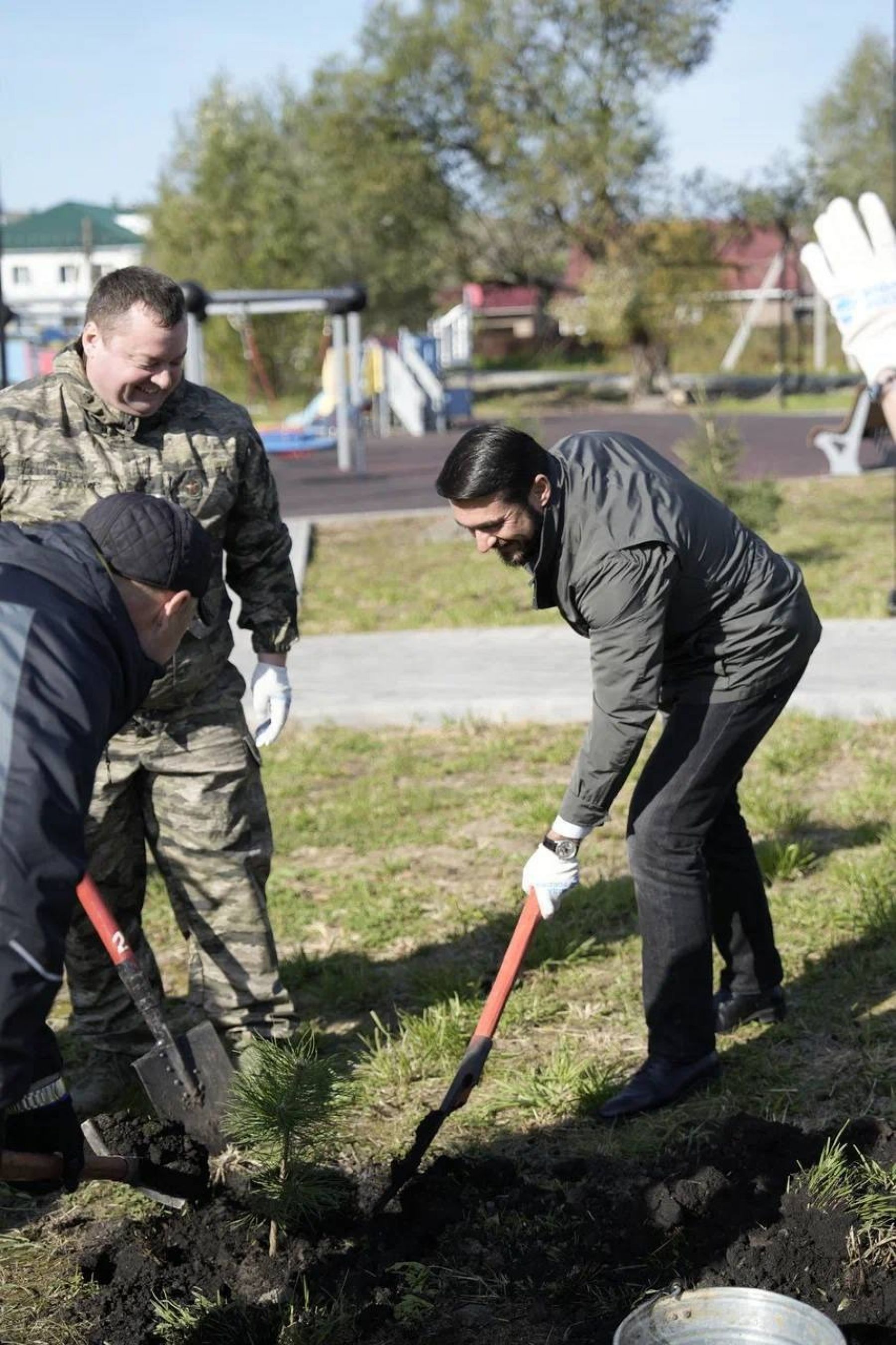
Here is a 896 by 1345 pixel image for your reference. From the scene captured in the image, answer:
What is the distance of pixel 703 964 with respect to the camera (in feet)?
12.5

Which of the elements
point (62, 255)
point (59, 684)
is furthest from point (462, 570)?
point (62, 255)

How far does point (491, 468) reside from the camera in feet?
10.6

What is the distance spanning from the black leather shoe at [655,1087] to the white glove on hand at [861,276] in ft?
11.3

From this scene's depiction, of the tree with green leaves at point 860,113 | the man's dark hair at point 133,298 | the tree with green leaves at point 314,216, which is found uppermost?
the tree with green leaves at point 860,113

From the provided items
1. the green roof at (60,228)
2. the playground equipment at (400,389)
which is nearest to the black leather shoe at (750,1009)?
the playground equipment at (400,389)

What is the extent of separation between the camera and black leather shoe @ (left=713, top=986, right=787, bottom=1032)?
4.28 meters

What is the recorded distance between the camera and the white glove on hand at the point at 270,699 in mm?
4230

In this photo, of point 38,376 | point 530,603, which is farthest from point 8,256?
point 38,376

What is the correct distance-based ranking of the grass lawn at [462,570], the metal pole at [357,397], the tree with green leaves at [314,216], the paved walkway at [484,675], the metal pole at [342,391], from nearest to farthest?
the paved walkway at [484,675], the grass lawn at [462,570], the metal pole at [342,391], the metal pole at [357,397], the tree with green leaves at [314,216]

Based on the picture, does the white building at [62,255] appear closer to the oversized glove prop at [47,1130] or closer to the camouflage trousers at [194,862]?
the camouflage trousers at [194,862]

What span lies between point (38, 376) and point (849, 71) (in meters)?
54.5

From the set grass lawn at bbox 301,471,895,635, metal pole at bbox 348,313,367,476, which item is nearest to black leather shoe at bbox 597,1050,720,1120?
grass lawn at bbox 301,471,895,635

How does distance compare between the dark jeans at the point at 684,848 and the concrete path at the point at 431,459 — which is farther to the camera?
the concrete path at the point at 431,459

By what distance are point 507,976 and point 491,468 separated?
1205 mm
